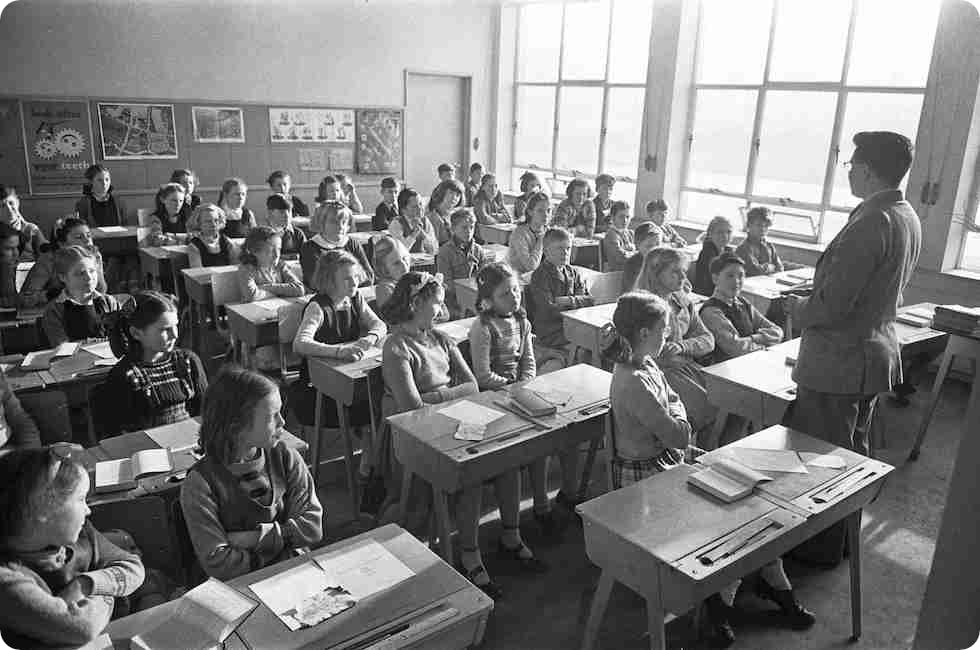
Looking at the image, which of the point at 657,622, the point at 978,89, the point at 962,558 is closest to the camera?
the point at 962,558

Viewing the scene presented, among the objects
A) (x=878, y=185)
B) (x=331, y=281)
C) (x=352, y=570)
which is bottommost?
(x=352, y=570)

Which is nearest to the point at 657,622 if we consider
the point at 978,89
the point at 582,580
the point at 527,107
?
the point at 582,580

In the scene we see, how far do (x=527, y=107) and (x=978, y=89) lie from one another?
5929 mm

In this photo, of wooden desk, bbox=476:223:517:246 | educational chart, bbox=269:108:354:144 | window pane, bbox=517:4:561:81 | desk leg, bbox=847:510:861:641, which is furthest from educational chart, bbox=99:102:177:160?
desk leg, bbox=847:510:861:641

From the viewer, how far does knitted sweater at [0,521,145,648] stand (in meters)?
1.49

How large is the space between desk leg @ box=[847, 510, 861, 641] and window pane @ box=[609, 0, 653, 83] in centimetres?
705

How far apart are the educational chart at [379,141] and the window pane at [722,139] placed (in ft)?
12.7

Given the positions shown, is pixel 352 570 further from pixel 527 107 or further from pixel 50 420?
pixel 527 107

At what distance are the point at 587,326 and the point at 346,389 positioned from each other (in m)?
1.55

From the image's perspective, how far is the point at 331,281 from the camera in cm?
368

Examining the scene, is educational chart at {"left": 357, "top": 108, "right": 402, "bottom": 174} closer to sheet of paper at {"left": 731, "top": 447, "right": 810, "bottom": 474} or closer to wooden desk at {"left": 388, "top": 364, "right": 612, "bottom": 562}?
wooden desk at {"left": 388, "top": 364, "right": 612, "bottom": 562}

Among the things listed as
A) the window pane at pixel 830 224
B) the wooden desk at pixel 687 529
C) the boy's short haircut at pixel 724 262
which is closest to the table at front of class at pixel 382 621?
the wooden desk at pixel 687 529

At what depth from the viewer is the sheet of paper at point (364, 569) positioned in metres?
1.68

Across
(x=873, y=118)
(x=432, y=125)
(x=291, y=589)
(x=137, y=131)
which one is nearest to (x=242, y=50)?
(x=137, y=131)
